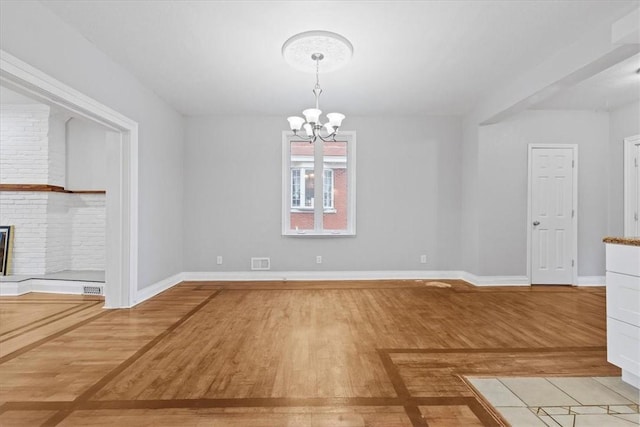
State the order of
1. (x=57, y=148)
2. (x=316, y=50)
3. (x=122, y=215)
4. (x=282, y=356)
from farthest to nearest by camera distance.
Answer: (x=57, y=148) → (x=122, y=215) → (x=316, y=50) → (x=282, y=356)

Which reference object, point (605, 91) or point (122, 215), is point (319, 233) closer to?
point (122, 215)

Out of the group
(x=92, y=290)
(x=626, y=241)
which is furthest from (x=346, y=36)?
(x=92, y=290)

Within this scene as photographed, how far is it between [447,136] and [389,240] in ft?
6.77

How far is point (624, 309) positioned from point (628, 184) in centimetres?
396

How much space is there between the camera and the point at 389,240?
212 inches

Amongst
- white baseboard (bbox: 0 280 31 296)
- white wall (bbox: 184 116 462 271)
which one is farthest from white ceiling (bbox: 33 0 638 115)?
white baseboard (bbox: 0 280 31 296)

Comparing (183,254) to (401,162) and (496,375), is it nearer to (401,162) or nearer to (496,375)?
(401,162)

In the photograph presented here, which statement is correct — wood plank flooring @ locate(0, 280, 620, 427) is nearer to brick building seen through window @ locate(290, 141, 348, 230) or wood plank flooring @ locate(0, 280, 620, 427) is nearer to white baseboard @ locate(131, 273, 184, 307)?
white baseboard @ locate(131, 273, 184, 307)

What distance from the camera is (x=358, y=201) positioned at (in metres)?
5.38

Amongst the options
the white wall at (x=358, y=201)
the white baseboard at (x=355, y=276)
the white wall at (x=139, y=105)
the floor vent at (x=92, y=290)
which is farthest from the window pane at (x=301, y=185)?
the floor vent at (x=92, y=290)

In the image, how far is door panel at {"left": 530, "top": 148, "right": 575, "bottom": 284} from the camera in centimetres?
494

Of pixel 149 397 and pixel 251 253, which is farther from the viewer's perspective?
pixel 251 253

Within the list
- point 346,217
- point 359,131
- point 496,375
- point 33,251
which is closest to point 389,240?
point 346,217

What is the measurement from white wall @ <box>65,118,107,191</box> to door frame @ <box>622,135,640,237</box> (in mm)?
8223
